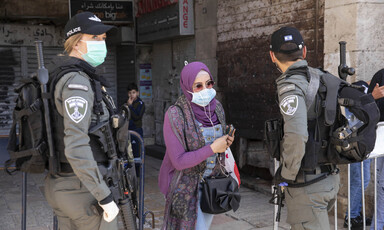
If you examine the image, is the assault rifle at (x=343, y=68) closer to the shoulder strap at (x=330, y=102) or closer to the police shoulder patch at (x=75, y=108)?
the shoulder strap at (x=330, y=102)

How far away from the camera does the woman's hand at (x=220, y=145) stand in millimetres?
2975

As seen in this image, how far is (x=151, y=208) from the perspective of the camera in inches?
238

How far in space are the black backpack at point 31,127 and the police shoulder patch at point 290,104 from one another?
1.34 m

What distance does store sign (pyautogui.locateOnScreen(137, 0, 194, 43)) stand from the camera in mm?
8680

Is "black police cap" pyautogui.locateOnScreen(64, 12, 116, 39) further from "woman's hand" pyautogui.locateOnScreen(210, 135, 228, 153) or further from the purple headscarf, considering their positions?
"woman's hand" pyautogui.locateOnScreen(210, 135, 228, 153)

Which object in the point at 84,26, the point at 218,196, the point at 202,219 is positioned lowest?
the point at 202,219

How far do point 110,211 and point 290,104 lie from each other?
130 cm

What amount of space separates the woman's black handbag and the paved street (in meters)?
2.19

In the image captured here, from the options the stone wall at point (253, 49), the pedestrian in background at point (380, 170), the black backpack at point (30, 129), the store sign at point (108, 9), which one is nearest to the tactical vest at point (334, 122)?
the pedestrian in background at point (380, 170)

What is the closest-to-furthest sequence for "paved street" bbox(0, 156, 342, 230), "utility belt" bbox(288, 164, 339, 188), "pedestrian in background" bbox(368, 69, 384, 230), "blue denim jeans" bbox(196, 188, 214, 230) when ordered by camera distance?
"utility belt" bbox(288, 164, 339, 188) < "blue denim jeans" bbox(196, 188, 214, 230) < "pedestrian in background" bbox(368, 69, 384, 230) < "paved street" bbox(0, 156, 342, 230)

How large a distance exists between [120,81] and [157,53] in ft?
5.23

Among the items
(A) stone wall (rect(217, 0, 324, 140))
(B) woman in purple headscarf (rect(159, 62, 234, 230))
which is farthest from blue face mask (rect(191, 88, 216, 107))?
(A) stone wall (rect(217, 0, 324, 140))

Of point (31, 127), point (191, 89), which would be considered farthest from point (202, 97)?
point (31, 127)

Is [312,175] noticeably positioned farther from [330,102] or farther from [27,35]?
[27,35]
